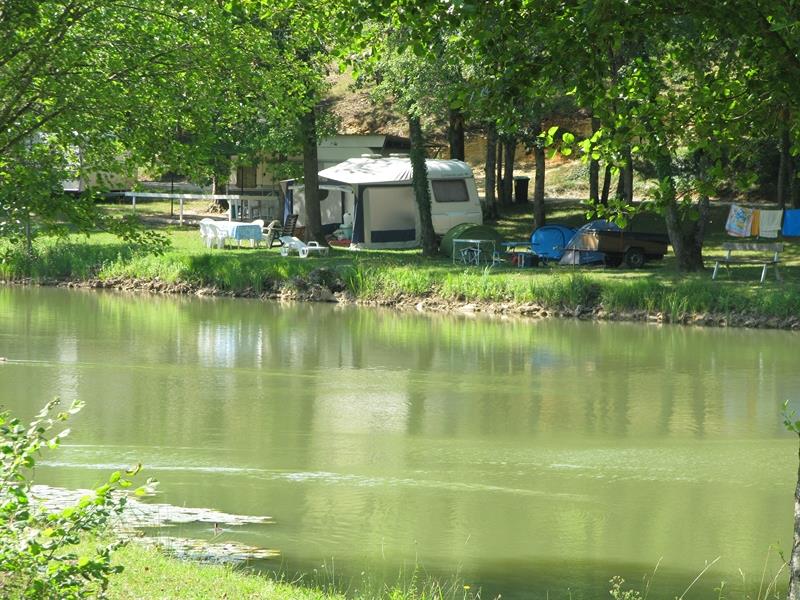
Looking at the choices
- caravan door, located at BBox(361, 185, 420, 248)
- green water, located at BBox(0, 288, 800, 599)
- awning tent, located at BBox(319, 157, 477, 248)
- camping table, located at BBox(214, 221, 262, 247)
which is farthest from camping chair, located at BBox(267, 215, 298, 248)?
green water, located at BBox(0, 288, 800, 599)

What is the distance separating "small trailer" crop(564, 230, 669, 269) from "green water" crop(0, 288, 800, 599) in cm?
434

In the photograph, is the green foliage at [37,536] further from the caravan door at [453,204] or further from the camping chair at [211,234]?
the caravan door at [453,204]

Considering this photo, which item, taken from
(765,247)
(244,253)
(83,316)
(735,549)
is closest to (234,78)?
(735,549)

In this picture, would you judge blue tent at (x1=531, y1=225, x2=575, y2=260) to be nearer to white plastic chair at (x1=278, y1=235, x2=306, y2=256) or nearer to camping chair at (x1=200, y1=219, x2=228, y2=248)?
white plastic chair at (x1=278, y1=235, x2=306, y2=256)

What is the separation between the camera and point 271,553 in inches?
332

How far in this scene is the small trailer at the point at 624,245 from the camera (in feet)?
85.7

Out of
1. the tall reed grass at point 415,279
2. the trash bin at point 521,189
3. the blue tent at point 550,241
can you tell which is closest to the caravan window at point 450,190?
the tall reed grass at point 415,279

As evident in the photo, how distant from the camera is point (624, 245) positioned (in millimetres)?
26203

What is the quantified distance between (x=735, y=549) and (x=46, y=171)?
19.3ft

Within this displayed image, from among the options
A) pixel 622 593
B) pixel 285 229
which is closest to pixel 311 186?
pixel 285 229

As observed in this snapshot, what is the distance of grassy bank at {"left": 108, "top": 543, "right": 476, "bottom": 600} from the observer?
247 inches

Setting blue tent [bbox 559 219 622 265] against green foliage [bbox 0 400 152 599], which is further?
blue tent [bbox 559 219 622 265]

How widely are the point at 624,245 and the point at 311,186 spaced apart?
8386mm

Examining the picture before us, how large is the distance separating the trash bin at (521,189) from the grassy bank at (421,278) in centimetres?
816
